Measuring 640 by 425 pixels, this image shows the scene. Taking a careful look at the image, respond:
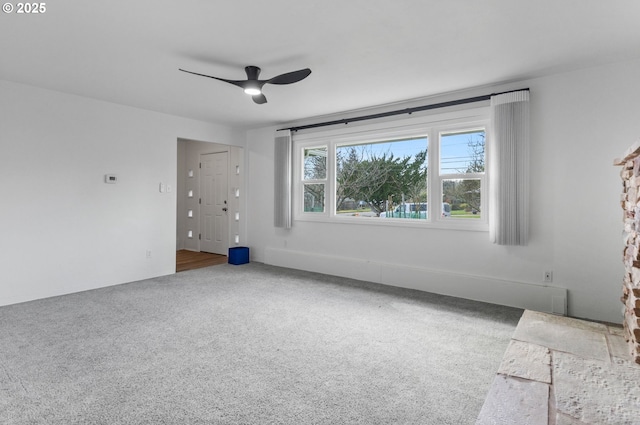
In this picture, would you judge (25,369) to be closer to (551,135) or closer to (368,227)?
(368,227)

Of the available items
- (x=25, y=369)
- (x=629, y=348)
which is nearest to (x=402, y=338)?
(x=629, y=348)

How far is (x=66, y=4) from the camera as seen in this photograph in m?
2.20

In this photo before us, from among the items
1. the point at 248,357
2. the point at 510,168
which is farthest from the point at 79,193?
the point at 510,168

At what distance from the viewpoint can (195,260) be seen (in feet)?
20.5

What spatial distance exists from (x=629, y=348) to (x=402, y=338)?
1.46 metres

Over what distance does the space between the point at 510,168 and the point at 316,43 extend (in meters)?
2.38

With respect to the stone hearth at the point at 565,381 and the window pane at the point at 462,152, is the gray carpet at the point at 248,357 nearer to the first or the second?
the stone hearth at the point at 565,381

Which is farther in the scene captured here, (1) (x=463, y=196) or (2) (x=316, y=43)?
(1) (x=463, y=196)

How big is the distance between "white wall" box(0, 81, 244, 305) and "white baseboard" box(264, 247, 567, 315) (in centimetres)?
215

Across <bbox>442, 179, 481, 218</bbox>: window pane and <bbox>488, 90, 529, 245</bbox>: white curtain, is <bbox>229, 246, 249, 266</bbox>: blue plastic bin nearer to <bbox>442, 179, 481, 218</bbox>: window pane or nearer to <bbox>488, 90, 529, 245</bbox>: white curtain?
<bbox>442, 179, 481, 218</bbox>: window pane

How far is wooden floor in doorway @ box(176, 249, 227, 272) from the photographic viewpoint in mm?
5723

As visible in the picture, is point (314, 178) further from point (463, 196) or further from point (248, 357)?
point (248, 357)

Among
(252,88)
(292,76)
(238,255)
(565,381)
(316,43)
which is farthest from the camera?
(238,255)

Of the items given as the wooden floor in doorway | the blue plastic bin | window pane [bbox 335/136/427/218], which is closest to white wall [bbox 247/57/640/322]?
window pane [bbox 335/136/427/218]
